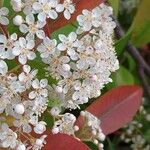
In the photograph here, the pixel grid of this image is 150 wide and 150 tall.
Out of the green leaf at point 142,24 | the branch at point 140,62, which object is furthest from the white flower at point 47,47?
the green leaf at point 142,24

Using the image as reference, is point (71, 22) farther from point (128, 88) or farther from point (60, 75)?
point (128, 88)

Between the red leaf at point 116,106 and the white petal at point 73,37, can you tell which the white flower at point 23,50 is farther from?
the red leaf at point 116,106

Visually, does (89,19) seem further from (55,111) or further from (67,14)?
(55,111)

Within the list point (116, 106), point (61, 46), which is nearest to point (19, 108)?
point (61, 46)

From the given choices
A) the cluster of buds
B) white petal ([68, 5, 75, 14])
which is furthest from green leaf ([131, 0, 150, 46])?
white petal ([68, 5, 75, 14])

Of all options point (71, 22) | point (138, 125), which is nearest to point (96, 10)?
point (71, 22)

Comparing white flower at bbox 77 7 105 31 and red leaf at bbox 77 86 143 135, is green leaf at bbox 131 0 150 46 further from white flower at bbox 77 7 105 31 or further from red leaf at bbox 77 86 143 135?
white flower at bbox 77 7 105 31
